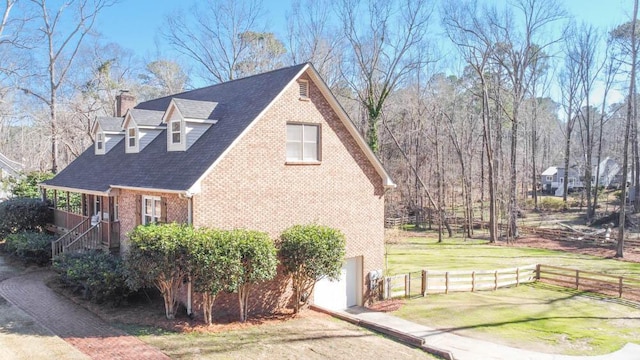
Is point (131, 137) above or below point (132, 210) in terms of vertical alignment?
above

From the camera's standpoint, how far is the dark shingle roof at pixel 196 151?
14.3 m

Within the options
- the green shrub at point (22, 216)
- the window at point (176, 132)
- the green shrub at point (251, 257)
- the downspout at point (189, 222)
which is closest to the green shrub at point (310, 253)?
the green shrub at point (251, 257)

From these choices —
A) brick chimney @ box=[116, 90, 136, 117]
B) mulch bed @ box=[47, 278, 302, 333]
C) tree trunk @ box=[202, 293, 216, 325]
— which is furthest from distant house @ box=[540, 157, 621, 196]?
tree trunk @ box=[202, 293, 216, 325]

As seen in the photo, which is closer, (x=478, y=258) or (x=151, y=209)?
(x=151, y=209)

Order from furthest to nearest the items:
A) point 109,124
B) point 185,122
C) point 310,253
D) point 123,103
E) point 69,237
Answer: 1. point 123,103
2. point 109,124
3. point 69,237
4. point 185,122
5. point 310,253

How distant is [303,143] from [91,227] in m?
9.19

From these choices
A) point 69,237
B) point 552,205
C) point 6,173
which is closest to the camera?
point 69,237

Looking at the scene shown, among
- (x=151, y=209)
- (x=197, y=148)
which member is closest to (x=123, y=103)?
(x=151, y=209)

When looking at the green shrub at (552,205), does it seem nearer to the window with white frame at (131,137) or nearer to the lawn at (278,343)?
the lawn at (278,343)

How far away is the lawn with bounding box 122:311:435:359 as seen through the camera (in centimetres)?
1092

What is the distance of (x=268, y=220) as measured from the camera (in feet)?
49.2

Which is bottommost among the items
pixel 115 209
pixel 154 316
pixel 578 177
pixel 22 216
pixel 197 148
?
pixel 154 316

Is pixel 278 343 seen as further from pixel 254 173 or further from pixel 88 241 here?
pixel 88 241

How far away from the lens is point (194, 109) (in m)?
16.3
